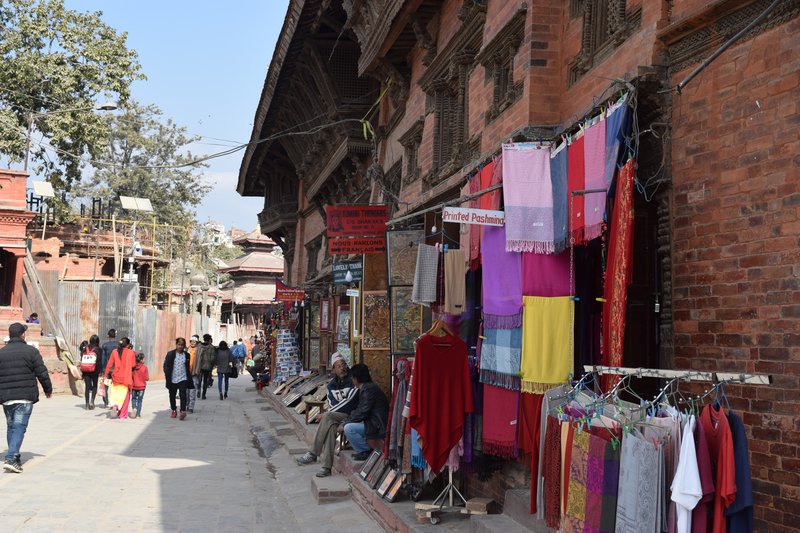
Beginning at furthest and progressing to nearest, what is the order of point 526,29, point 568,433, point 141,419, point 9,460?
point 141,419
point 9,460
point 526,29
point 568,433

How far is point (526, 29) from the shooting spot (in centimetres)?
810

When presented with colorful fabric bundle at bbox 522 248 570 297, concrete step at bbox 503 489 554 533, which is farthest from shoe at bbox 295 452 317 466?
colorful fabric bundle at bbox 522 248 570 297

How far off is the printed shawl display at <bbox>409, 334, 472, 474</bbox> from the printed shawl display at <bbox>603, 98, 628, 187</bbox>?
270 centimetres

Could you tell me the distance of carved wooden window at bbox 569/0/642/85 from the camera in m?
6.54

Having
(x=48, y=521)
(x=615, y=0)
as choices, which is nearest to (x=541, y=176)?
(x=615, y=0)

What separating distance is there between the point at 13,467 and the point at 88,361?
31.2 ft

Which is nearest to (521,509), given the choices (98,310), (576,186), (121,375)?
(576,186)

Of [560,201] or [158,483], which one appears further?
[158,483]

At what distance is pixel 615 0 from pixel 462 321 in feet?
11.1

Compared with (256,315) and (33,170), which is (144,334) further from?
(256,315)

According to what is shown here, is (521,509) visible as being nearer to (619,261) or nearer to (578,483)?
(578,483)

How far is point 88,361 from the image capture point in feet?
64.7

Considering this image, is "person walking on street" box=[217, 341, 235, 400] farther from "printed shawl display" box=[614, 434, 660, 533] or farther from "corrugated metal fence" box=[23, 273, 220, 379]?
"printed shawl display" box=[614, 434, 660, 533]

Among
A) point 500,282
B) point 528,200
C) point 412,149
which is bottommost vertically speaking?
point 500,282
